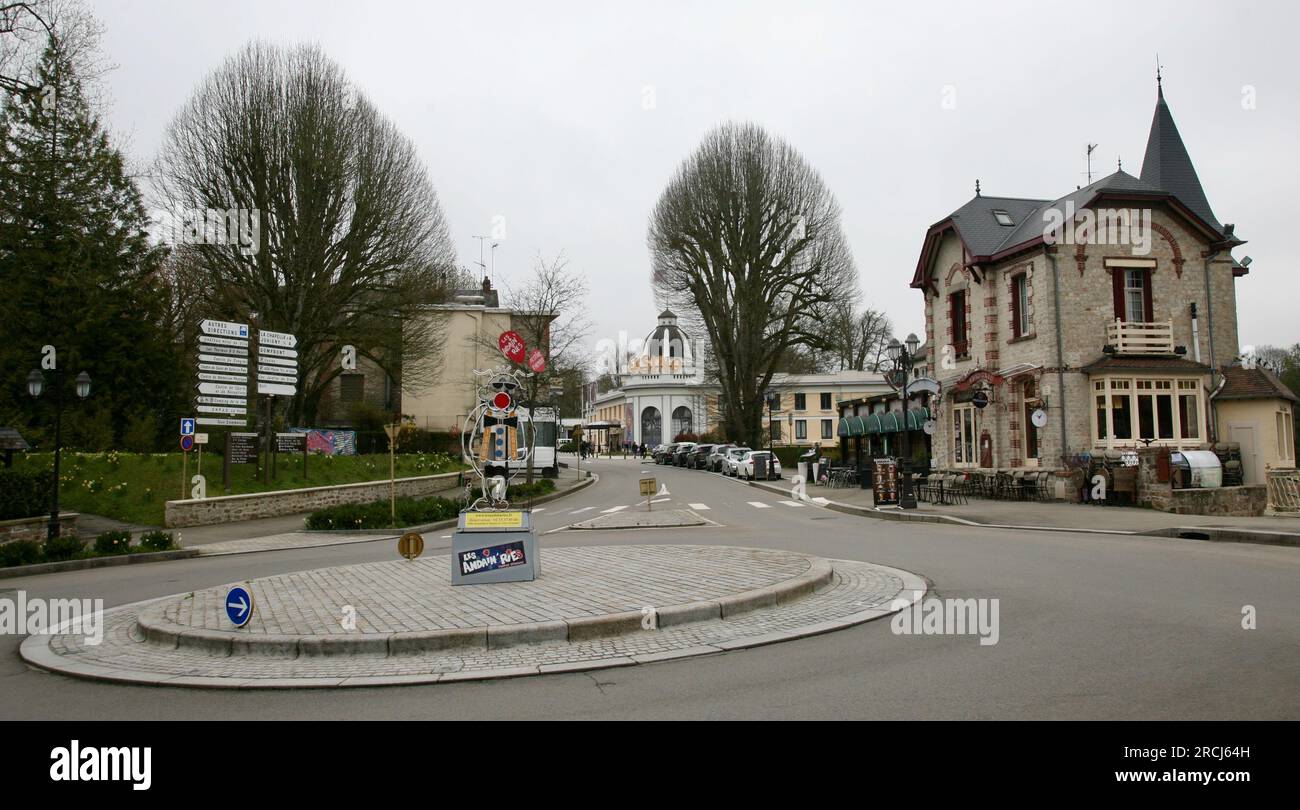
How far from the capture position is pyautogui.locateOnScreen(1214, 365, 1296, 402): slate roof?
80.3 feet

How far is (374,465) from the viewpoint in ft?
101

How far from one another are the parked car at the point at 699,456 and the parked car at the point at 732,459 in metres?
7.30

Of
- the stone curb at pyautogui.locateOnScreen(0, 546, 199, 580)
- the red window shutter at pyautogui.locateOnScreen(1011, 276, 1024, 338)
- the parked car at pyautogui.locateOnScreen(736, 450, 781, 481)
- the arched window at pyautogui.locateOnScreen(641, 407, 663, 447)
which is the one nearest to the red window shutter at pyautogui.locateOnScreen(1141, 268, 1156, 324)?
the red window shutter at pyautogui.locateOnScreen(1011, 276, 1024, 338)

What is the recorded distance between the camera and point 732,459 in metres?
46.0

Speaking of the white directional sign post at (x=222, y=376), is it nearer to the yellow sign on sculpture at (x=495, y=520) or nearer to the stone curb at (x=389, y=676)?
the yellow sign on sculpture at (x=495, y=520)

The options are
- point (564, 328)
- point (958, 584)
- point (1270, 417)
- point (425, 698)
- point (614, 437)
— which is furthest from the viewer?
point (614, 437)

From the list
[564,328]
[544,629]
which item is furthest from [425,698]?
[564,328]

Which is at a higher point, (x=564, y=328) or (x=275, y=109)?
(x=275, y=109)

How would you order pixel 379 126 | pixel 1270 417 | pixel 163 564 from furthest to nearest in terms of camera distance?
1. pixel 379 126
2. pixel 1270 417
3. pixel 163 564

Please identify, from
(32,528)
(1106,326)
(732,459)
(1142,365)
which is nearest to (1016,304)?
(1106,326)

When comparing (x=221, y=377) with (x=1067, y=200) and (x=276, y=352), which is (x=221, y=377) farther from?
(x=1067, y=200)

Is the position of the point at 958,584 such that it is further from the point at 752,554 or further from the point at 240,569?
the point at 240,569

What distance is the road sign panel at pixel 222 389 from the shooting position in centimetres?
2236
